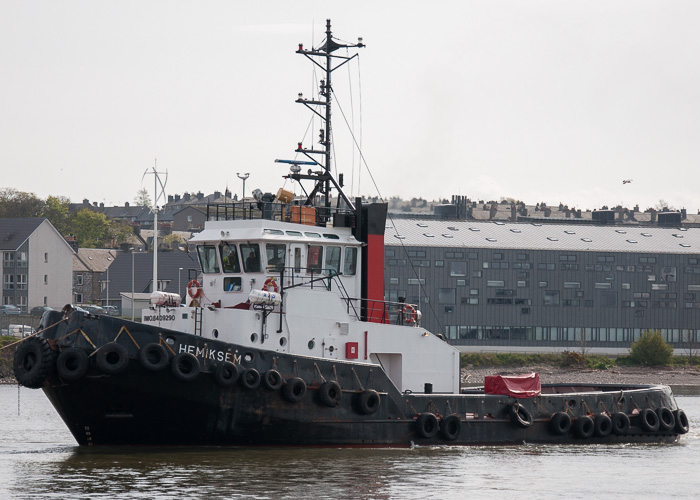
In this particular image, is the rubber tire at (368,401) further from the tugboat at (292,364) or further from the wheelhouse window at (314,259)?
the wheelhouse window at (314,259)

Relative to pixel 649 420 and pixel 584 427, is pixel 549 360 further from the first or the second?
pixel 584 427

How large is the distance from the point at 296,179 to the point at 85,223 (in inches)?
3326

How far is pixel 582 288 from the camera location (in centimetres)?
6412

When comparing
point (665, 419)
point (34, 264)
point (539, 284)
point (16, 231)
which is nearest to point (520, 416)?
point (665, 419)

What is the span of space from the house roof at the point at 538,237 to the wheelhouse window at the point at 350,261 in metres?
38.8

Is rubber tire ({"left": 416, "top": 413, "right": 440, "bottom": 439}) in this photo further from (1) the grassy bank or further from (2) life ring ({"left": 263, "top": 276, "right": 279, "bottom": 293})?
(1) the grassy bank

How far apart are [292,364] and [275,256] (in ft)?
7.86

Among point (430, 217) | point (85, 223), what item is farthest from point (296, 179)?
point (85, 223)

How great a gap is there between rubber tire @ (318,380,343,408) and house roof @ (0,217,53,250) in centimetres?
5730

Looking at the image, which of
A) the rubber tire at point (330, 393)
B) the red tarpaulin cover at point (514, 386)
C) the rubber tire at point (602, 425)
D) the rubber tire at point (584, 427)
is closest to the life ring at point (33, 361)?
the rubber tire at point (330, 393)

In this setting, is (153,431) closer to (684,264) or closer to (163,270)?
(684,264)

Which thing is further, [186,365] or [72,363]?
[186,365]

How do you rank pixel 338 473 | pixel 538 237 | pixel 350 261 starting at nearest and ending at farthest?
pixel 338 473, pixel 350 261, pixel 538 237

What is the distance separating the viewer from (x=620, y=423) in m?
24.8
